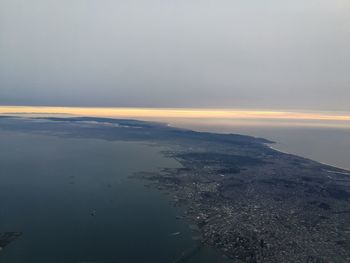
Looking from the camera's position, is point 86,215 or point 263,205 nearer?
point 86,215

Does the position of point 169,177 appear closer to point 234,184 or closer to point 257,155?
point 234,184

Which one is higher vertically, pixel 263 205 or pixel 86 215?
pixel 263 205

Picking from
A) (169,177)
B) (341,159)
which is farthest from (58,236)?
(341,159)

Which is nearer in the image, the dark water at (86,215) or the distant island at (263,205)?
the dark water at (86,215)

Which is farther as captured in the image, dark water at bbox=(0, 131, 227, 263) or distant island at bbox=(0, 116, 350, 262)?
distant island at bbox=(0, 116, 350, 262)
